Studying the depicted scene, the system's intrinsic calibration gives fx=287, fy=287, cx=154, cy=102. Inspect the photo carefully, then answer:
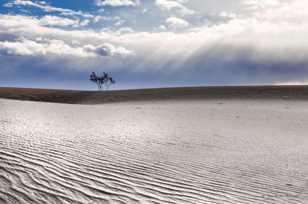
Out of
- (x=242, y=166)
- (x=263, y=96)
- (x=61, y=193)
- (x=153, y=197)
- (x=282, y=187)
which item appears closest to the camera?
(x=61, y=193)

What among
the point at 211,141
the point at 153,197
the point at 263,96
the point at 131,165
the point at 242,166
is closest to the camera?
the point at 153,197

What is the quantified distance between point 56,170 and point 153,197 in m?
1.61

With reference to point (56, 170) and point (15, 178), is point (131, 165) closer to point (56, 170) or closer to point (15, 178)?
point (56, 170)

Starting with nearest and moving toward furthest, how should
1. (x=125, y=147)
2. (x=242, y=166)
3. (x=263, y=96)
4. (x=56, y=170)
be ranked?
(x=56, y=170)
(x=242, y=166)
(x=125, y=147)
(x=263, y=96)

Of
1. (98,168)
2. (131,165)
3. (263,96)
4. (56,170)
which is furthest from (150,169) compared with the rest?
(263,96)

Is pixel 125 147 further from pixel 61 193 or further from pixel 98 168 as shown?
pixel 61 193

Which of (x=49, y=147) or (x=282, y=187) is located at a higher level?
(x=49, y=147)

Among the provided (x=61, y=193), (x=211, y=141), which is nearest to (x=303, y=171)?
(x=211, y=141)

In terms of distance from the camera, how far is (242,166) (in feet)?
18.7

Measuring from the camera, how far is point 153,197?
3775 mm

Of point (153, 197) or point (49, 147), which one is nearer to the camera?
point (153, 197)

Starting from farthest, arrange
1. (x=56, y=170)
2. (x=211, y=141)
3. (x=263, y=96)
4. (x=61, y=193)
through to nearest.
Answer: (x=263, y=96) → (x=211, y=141) → (x=56, y=170) → (x=61, y=193)

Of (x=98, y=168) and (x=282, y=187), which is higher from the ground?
(x=98, y=168)

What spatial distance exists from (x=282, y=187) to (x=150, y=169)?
2.19 m
